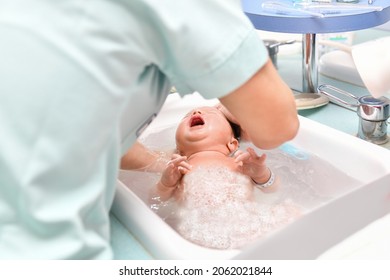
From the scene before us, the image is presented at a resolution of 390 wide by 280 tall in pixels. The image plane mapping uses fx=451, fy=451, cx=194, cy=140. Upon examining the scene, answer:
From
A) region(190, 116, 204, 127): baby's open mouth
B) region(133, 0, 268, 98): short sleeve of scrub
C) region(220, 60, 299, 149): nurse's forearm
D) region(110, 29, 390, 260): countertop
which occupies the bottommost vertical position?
region(110, 29, 390, 260): countertop

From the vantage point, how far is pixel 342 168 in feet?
2.78

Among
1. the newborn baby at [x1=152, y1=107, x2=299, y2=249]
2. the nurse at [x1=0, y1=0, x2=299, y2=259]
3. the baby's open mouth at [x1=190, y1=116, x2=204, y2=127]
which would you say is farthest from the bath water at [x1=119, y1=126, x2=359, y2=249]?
the nurse at [x1=0, y1=0, x2=299, y2=259]

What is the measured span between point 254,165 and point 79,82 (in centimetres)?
45

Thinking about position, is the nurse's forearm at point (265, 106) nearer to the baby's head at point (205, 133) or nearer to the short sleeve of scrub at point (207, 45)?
the short sleeve of scrub at point (207, 45)

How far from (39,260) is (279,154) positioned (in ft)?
1.92

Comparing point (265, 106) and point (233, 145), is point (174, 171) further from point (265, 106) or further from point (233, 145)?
point (265, 106)

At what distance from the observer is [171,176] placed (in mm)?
835

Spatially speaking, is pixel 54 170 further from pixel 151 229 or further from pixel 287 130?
pixel 287 130

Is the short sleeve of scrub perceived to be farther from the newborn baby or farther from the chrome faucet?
the chrome faucet

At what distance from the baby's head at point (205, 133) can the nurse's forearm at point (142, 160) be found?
52mm

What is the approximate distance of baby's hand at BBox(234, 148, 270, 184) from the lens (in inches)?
33.0

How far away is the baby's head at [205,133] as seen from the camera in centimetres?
90

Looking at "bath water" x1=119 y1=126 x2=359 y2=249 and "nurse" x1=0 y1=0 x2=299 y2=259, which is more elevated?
"nurse" x1=0 y1=0 x2=299 y2=259

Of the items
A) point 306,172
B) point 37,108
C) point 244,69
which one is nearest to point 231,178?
point 306,172
